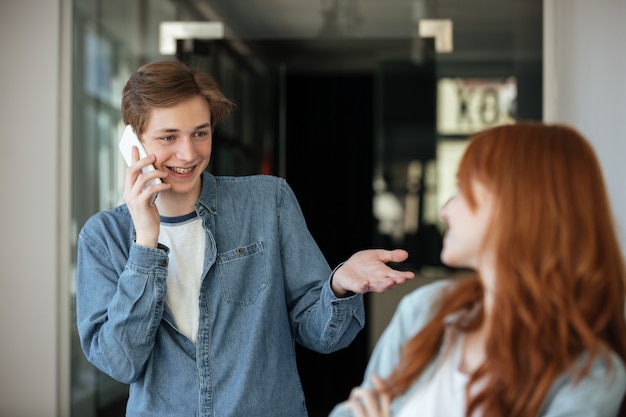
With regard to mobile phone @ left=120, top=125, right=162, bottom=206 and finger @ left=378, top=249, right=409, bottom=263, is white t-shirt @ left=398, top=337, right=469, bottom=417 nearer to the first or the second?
finger @ left=378, top=249, right=409, bottom=263

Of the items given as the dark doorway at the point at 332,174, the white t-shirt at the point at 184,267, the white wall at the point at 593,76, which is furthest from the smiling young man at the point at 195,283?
the dark doorway at the point at 332,174

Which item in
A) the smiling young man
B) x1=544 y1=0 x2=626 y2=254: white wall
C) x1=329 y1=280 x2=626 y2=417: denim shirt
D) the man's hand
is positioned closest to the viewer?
x1=329 y1=280 x2=626 y2=417: denim shirt

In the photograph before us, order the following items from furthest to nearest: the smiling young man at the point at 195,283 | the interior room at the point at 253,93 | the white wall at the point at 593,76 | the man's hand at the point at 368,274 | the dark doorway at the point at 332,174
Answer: the dark doorway at the point at 332,174, the interior room at the point at 253,93, the white wall at the point at 593,76, the smiling young man at the point at 195,283, the man's hand at the point at 368,274

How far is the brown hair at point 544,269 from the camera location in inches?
54.4

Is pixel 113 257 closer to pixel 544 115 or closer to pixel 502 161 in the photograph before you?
pixel 502 161

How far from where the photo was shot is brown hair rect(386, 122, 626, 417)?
138cm

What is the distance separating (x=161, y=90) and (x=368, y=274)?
26.7 inches

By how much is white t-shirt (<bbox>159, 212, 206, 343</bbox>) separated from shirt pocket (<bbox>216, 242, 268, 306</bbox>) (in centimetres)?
6

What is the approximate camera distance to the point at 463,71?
182 inches

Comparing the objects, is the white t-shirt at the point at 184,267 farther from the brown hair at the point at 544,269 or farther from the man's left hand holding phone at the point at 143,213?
the brown hair at the point at 544,269

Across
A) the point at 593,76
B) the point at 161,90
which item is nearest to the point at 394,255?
the point at 161,90

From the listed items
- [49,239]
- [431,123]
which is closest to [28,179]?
[49,239]

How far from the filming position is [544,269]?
55.2 inches

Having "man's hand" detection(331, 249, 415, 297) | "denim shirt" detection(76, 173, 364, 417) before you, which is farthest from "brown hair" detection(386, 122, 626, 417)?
"denim shirt" detection(76, 173, 364, 417)
